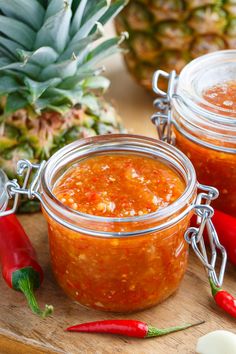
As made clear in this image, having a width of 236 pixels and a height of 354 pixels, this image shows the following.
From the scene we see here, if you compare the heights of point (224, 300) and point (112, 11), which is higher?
point (112, 11)

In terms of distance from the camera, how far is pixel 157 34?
12.2ft

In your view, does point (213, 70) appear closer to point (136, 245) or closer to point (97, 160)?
point (97, 160)

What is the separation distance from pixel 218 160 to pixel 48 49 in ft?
2.49

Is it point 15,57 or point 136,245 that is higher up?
point 15,57

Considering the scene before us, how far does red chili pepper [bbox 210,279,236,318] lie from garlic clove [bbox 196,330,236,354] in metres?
0.13

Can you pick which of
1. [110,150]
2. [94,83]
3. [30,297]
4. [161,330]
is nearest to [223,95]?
[110,150]

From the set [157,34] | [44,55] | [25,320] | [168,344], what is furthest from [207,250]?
[157,34]

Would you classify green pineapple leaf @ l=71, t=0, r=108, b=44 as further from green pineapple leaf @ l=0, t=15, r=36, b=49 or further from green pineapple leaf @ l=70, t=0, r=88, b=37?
green pineapple leaf @ l=0, t=15, r=36, b=49

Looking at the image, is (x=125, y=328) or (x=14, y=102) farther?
(x=14, y=102)

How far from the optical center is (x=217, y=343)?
2.38m

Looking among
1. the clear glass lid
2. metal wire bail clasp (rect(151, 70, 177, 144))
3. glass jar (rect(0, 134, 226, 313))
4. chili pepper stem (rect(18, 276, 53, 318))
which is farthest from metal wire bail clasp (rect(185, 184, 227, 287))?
the clear glass lid

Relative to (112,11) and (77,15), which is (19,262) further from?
(112,11)

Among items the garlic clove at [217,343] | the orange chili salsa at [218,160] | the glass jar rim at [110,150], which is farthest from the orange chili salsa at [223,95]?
the garlic clove at [217,343]

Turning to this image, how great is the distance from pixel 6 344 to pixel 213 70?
1.33 meters
